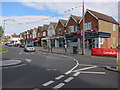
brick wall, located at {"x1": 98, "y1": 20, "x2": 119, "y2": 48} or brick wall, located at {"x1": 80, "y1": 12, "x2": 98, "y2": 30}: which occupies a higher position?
brick wall, located at {"x1": 80, "y1": 12, "x2": 98, "y2": 30}

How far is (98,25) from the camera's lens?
2411 cm

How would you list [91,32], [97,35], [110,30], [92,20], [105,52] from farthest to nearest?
1. [110,30]
2. [92,20]
3. [91,32]
4. [97,35]
5. [105,52]

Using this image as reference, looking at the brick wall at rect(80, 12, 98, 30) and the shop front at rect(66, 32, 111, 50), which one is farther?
the brick wall at rect(80, 12, 98, 30)

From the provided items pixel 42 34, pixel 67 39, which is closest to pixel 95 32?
pixel 67 39

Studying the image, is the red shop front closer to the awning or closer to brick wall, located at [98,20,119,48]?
the awning

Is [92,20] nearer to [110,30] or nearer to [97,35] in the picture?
[97,35]

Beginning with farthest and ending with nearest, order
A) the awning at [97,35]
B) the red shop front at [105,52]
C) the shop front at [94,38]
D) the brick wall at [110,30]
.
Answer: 1. the brick wall at [110,30]
2. the shop front at [94,38]
3. the awning at [97,35]
4. the red shop front at [105,52]

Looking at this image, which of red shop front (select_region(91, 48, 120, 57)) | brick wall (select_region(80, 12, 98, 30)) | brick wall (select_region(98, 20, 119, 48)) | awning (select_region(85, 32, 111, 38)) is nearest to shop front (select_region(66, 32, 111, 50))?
awning (select_region(85, 32, 111, 38))

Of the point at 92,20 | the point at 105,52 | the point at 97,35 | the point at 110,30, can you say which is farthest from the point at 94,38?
the point at 105,52

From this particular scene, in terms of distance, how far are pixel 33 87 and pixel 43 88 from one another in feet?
1.37

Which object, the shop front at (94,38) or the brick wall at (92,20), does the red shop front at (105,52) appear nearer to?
the shop front at (94,38)

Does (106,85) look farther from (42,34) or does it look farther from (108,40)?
(42,34)

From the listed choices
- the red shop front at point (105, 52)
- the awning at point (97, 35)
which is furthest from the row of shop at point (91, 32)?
the red shop front at point (105, 52)

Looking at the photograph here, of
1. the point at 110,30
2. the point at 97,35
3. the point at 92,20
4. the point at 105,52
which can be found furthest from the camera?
the point at 110,30
